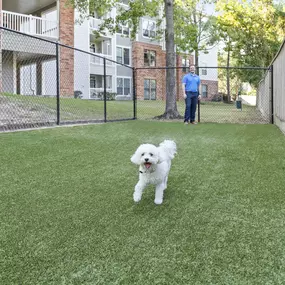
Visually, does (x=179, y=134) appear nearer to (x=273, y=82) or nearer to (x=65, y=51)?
(x=273, y=82)

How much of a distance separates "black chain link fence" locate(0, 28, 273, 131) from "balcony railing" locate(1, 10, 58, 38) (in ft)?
2.57

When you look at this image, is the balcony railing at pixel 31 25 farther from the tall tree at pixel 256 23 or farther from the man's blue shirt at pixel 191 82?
the tall tree at pixel 256 23

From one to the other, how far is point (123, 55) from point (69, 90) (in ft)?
37.9

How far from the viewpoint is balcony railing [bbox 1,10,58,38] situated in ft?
50.1

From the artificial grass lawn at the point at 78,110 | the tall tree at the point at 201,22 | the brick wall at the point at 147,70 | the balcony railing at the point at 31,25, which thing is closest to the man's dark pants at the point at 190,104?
the artificial grass lawn at the point at 78,110

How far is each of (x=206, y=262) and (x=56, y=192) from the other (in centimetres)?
177

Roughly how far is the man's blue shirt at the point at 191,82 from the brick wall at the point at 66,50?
899 centimetres

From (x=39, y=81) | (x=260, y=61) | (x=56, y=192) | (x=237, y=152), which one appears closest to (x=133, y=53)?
(x=260, y=61)

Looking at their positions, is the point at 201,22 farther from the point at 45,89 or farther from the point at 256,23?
the point at 45,89

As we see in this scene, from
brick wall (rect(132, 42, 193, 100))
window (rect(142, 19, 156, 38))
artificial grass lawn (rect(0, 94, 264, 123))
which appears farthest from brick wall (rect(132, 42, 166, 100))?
artificial grass lawn (rect(0, 94, 264, 123))

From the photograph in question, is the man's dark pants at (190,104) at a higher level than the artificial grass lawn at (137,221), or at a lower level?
higher

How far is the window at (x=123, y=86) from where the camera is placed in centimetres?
2692

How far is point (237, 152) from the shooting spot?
→ 5.00 metres

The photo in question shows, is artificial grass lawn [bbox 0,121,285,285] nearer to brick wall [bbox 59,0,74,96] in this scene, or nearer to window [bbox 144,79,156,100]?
brick wall [bbox 59,0,74,96]
